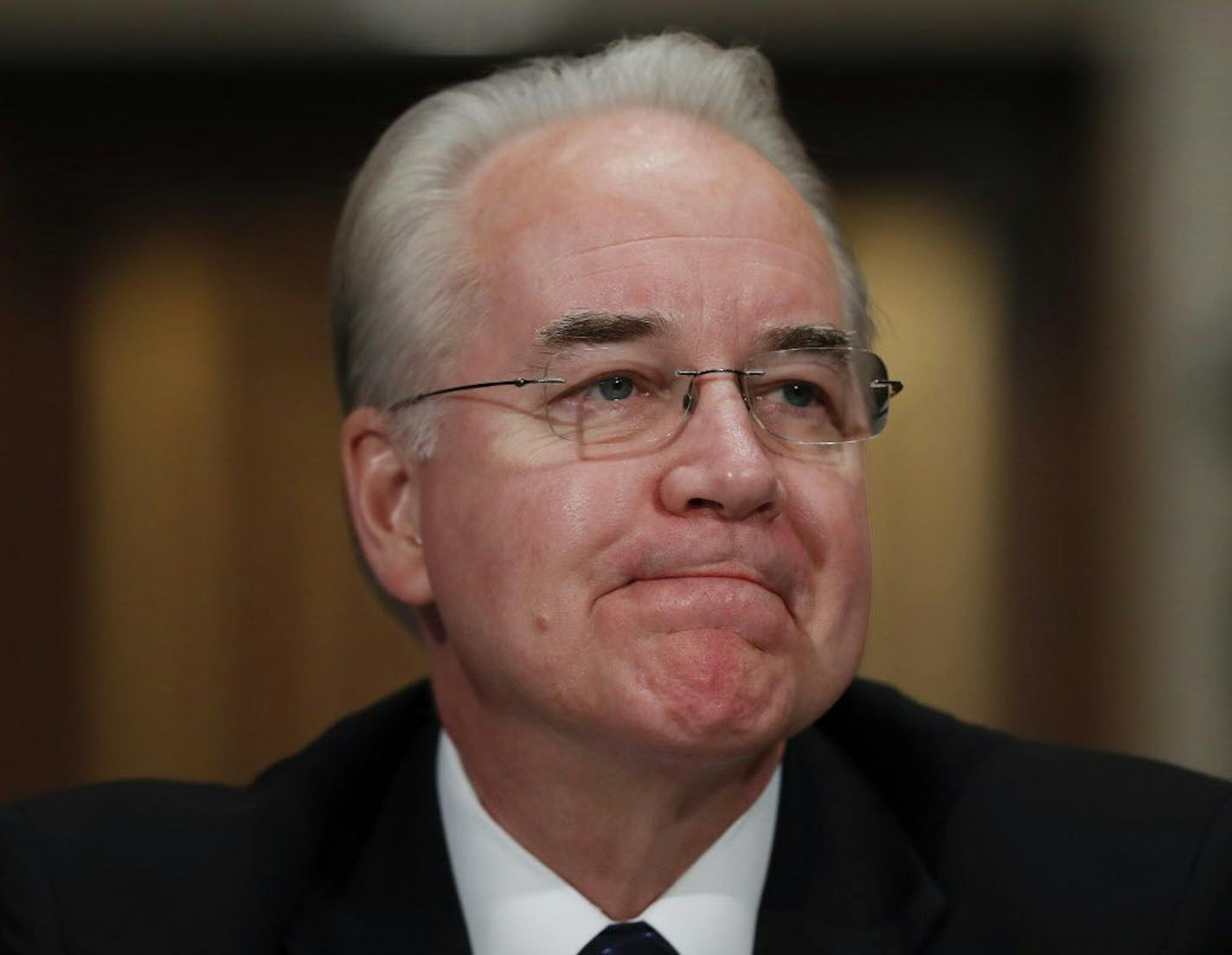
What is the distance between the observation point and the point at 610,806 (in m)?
1.72

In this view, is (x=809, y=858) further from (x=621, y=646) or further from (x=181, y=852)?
(x=181, y=852)

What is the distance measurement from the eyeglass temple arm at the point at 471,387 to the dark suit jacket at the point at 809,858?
1.50 ft

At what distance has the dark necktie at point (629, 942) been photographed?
1.70 metres

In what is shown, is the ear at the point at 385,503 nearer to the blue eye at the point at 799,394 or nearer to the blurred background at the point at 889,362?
the blue eye at the point at 799,394

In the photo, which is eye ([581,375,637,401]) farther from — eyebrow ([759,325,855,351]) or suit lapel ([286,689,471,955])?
suit lapel ([286,689,471,955])

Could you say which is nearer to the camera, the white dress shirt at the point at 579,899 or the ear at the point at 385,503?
the white dress shirt at the point at 579,899

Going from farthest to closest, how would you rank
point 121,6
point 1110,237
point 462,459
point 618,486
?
1. point 1110,237
2. point 121,6
3. point 462,459
4. point 618,486

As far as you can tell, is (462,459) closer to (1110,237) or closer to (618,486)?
(618,486)

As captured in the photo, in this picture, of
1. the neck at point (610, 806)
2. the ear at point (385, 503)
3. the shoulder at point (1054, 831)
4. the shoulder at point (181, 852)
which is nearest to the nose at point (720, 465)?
the neck at point (610, 806)

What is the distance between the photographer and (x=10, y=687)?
11.2 ft

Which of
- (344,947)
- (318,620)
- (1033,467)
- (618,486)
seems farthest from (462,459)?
(1033,467)

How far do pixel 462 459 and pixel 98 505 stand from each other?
1.91 m

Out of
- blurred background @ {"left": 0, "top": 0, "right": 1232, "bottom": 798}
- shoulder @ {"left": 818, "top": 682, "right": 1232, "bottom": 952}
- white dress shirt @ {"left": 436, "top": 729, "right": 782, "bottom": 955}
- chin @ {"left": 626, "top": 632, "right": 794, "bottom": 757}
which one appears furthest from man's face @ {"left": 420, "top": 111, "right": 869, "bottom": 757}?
blurred background @ {"left": 0, "top": 0, "right": 1232, "bottom": 798}

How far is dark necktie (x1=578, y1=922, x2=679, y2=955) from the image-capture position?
170 centimetres
